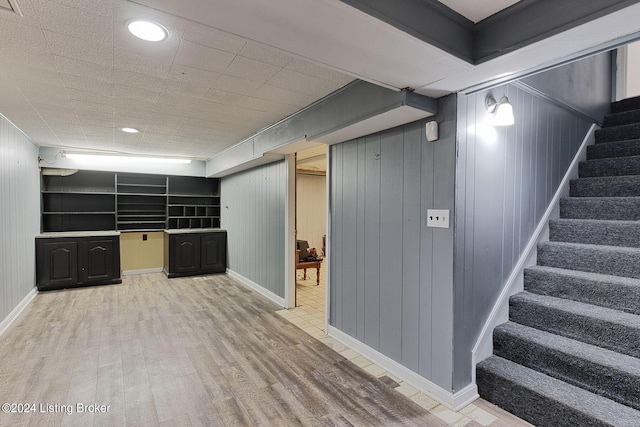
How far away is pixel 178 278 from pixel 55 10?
5.08m

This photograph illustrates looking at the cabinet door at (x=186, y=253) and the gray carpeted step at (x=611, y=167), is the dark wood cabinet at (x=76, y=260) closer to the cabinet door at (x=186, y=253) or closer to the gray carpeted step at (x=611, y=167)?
the cabinet door at (x=186, y=253)

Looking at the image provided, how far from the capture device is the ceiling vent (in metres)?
1.45

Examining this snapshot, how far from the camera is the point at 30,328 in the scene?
3520 mm

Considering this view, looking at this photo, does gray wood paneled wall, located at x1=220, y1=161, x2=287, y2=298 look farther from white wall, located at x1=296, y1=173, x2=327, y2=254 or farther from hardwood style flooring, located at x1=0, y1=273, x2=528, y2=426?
white wall, located at x1=296, y1=173, x2=327, y2=254

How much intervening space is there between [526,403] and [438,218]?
1.27 meters

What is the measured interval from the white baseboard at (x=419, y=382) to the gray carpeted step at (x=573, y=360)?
0.41 meters

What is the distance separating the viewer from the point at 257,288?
203 inches

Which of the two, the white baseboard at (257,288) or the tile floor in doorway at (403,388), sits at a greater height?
the white baseboard at (257,288)

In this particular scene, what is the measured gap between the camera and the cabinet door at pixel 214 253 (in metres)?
6.24

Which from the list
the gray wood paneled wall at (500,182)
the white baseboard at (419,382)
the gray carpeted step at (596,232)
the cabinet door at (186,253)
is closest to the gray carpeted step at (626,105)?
the gray wood paneled wall at (500,182)

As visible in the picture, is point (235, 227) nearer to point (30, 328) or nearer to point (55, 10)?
point (30, 328)

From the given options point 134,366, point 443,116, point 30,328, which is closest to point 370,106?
point 443,116

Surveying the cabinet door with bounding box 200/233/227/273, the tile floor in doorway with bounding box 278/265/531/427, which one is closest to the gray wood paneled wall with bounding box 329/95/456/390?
the tile floor in doorway with bounding box 278/265/531/427

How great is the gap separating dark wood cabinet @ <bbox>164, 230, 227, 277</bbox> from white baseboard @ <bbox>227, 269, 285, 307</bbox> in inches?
14.6
